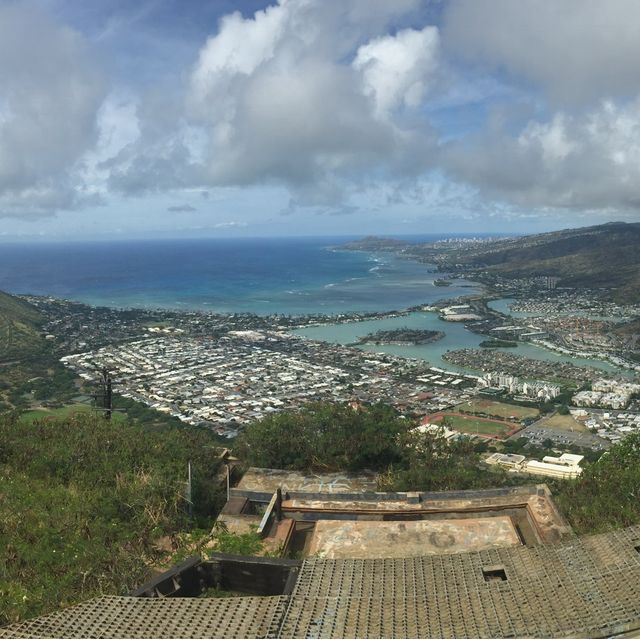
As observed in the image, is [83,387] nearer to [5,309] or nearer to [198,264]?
[5,309]

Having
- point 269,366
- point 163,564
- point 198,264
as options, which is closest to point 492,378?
point 269,366

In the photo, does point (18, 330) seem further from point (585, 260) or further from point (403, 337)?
point (585, 260)

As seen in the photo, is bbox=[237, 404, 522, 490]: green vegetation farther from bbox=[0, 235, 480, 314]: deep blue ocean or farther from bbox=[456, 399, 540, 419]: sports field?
bbox=[0, 235, 480, 314]: deep blue ocean

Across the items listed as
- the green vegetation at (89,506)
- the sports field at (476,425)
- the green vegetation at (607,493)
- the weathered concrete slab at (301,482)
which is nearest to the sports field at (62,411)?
the sports field at (476,425)

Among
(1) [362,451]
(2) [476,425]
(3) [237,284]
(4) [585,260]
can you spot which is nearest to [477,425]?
(2) [476,425]

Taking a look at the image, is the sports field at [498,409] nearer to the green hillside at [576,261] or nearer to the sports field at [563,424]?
the sports field at [563,424]

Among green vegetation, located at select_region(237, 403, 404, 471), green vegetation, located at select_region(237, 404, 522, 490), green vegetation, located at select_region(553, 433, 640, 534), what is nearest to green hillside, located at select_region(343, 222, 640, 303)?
green vegetation, located at select_region(553, 433, 640, 534)
